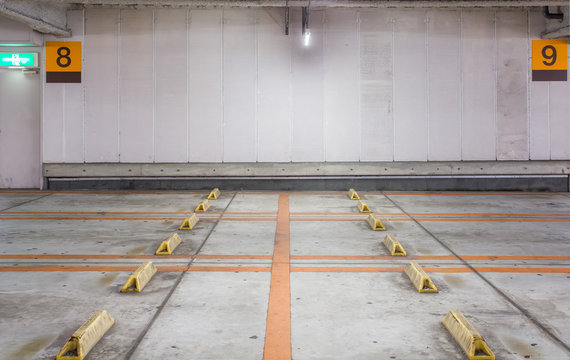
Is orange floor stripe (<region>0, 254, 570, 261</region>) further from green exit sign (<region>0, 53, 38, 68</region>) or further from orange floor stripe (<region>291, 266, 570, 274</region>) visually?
green exit sign (<region>0, 53, 38, 68</region>)

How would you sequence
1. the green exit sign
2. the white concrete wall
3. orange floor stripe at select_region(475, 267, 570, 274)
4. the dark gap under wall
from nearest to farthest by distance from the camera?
orange floor stripe at select_region(475, 267, 570, 274)
the green exit sign
the white concrete wall
the dark gap under wall

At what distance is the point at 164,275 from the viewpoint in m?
6.00

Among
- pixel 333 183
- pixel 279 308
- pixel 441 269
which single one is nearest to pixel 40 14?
pixel 333 183

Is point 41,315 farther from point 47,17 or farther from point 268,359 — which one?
point 47,17

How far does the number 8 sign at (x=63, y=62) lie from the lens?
12688 mm

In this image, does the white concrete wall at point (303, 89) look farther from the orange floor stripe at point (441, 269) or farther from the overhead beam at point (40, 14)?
the orange floor stripe at point (441, 269)

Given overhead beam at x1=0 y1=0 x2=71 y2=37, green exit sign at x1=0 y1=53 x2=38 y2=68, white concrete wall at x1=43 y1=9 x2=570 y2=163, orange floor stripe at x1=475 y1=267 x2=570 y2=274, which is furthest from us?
white concrete wall at x1=43 y1=9 x2=570 y2=163

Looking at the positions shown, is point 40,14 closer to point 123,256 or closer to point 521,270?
point 123,256

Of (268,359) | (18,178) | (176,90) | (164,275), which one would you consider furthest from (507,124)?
(18,178)

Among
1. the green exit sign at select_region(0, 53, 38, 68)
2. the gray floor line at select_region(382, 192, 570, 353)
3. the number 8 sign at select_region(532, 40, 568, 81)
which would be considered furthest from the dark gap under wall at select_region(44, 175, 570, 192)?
the gray floor line at select_region(382, 192, 570, 353)

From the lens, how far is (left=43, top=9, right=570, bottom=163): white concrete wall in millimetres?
12797

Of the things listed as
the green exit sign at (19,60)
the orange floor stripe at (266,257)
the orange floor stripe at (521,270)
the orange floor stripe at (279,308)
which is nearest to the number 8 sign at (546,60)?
the orange floor stripe at (266,257)

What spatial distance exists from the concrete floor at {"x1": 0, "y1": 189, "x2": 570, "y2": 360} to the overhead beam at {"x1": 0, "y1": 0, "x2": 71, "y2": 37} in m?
4.12

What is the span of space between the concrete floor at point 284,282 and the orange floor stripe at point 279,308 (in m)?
0.02
